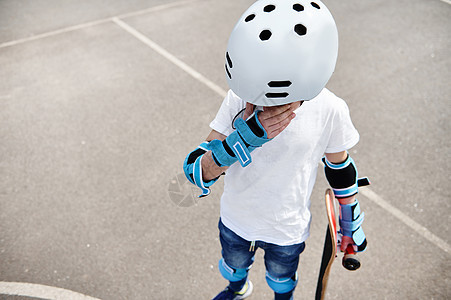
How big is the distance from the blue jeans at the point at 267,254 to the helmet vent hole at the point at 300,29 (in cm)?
131

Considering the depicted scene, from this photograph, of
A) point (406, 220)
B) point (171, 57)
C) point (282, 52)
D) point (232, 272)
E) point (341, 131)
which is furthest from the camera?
point (171, 57)

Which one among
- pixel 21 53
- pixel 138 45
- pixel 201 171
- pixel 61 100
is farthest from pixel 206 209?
pixel 21 53

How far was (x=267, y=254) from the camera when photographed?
2547 millimetres

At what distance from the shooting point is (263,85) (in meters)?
1.72

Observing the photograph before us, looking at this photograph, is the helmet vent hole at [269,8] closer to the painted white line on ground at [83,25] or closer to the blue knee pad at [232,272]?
the blue knee pad at [232,272]

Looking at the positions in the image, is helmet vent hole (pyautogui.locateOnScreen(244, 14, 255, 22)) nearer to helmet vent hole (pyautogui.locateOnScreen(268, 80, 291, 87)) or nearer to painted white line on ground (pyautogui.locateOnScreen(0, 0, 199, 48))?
helmet vent hole (pyautogui.locateOnScreen(268, 80, 291, 87))

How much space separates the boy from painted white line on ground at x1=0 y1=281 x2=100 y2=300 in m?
1.64

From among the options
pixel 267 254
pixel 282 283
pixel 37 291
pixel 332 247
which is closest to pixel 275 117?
pixel 332 247

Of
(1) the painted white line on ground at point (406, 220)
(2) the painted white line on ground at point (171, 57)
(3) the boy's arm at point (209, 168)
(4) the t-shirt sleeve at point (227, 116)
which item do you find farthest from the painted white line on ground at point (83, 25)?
(3) the boy's arm at point (209, 168)

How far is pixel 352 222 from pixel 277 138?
821 mm

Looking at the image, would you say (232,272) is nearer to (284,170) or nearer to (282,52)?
(284,170)

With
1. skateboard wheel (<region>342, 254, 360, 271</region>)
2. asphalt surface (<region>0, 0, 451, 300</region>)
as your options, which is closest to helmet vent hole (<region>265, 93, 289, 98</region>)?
asphalt surface (<region>0, 0, 451, 300</region>)

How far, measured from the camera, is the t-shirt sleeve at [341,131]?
6.60ft

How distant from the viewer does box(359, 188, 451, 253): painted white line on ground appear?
3.81m
